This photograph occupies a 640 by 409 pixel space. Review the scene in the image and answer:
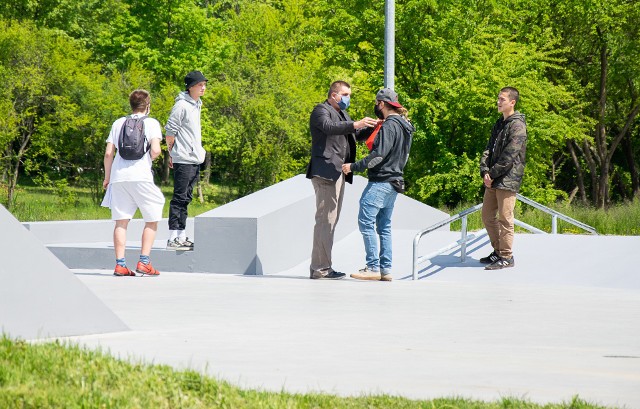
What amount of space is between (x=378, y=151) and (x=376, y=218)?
2.52 feet

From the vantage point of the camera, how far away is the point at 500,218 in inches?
Result: 484

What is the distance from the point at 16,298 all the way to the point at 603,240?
27.4 ft

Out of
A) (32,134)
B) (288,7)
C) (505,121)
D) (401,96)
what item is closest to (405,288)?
(505,121)

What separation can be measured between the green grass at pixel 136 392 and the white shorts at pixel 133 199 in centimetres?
636

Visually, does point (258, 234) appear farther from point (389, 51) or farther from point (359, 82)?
point (359, 82)

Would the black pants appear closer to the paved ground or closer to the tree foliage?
the paved ground

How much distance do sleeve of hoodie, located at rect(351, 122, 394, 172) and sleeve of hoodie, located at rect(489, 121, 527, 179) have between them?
4.35ft

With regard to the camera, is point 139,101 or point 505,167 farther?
point 505,167

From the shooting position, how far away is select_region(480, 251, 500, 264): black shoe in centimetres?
1257

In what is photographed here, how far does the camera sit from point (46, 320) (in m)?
6.70

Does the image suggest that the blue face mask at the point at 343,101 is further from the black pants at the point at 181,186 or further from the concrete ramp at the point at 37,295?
the concrete ramp at the point at 37,295

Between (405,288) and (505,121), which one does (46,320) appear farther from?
(505,121)

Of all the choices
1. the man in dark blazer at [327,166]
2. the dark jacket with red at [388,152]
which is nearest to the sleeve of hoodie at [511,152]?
the dark jacket with red at [388,152]

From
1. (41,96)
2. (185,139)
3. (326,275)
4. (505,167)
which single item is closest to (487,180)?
(505,167)
